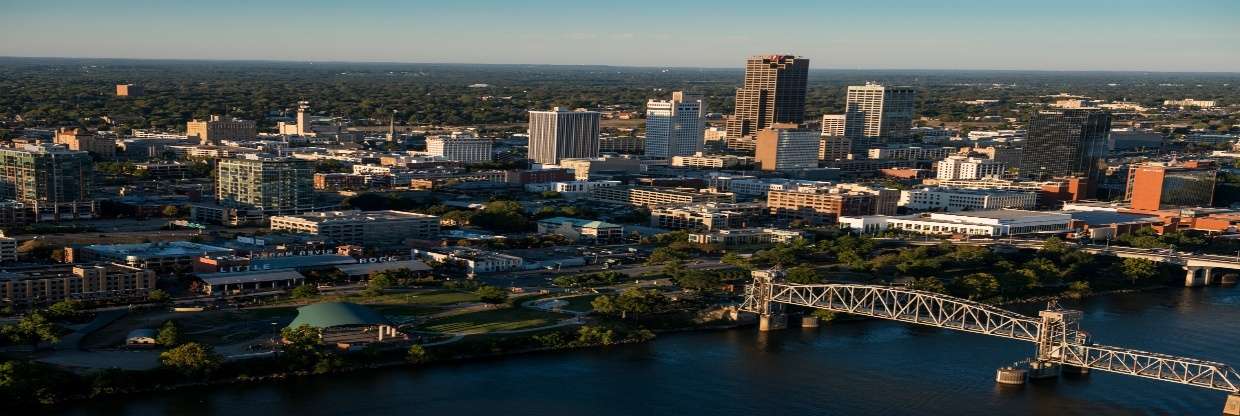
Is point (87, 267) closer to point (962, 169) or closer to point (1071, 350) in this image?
point (1071, 350)

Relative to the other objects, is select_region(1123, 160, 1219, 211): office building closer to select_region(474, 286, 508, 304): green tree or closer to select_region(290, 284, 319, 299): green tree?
select_region(474, 286, 508, 304): green tree

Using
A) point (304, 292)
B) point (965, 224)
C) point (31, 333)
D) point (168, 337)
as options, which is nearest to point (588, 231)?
point (965, 224)

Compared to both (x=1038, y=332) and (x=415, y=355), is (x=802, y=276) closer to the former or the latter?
(x=1038, y=332)

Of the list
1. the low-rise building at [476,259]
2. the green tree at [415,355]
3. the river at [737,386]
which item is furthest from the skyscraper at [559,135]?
the green tree at [415,355]

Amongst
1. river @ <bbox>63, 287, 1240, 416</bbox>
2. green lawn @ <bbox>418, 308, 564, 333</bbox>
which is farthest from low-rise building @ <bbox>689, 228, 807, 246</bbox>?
green lawn @ <bbox>418, 308, 564, 333</bbox>

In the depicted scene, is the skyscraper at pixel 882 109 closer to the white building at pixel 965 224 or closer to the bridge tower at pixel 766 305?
the white building at pixel 965 224
